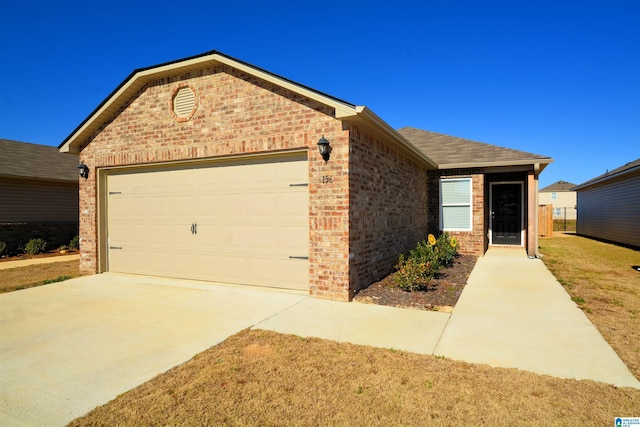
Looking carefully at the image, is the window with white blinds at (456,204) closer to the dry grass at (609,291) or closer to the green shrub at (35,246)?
the dry grass at (609,291)

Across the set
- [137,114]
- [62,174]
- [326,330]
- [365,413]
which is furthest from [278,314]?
[62,174]

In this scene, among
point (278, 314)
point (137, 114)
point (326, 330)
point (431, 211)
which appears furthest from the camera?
point (431, 211)

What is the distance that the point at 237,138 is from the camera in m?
7.14

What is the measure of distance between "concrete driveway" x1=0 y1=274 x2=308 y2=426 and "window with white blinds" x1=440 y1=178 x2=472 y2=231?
7.65 m

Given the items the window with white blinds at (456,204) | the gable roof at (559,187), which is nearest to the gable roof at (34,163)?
the window with white blinds at (456,204)

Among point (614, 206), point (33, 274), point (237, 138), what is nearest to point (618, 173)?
point (614, 206)

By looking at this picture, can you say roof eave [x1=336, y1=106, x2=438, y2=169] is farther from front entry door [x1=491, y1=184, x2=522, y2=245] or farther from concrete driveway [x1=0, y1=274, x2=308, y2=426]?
front entry door [x1=491, y1=184, x2=522, y2=245]

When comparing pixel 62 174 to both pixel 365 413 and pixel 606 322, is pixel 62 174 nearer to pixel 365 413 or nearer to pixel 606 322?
pixel 365 413

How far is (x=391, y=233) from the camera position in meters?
8.54

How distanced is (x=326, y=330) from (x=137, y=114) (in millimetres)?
6622

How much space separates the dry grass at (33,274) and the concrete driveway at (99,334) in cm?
84

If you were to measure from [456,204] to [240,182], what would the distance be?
26.1 ft

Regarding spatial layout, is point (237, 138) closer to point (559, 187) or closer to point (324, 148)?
point (324, 148)

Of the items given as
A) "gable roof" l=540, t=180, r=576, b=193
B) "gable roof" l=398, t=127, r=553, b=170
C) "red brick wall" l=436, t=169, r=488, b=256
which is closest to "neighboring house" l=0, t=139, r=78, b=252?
"gable roof" l=398, t=127, r=553, b=170
